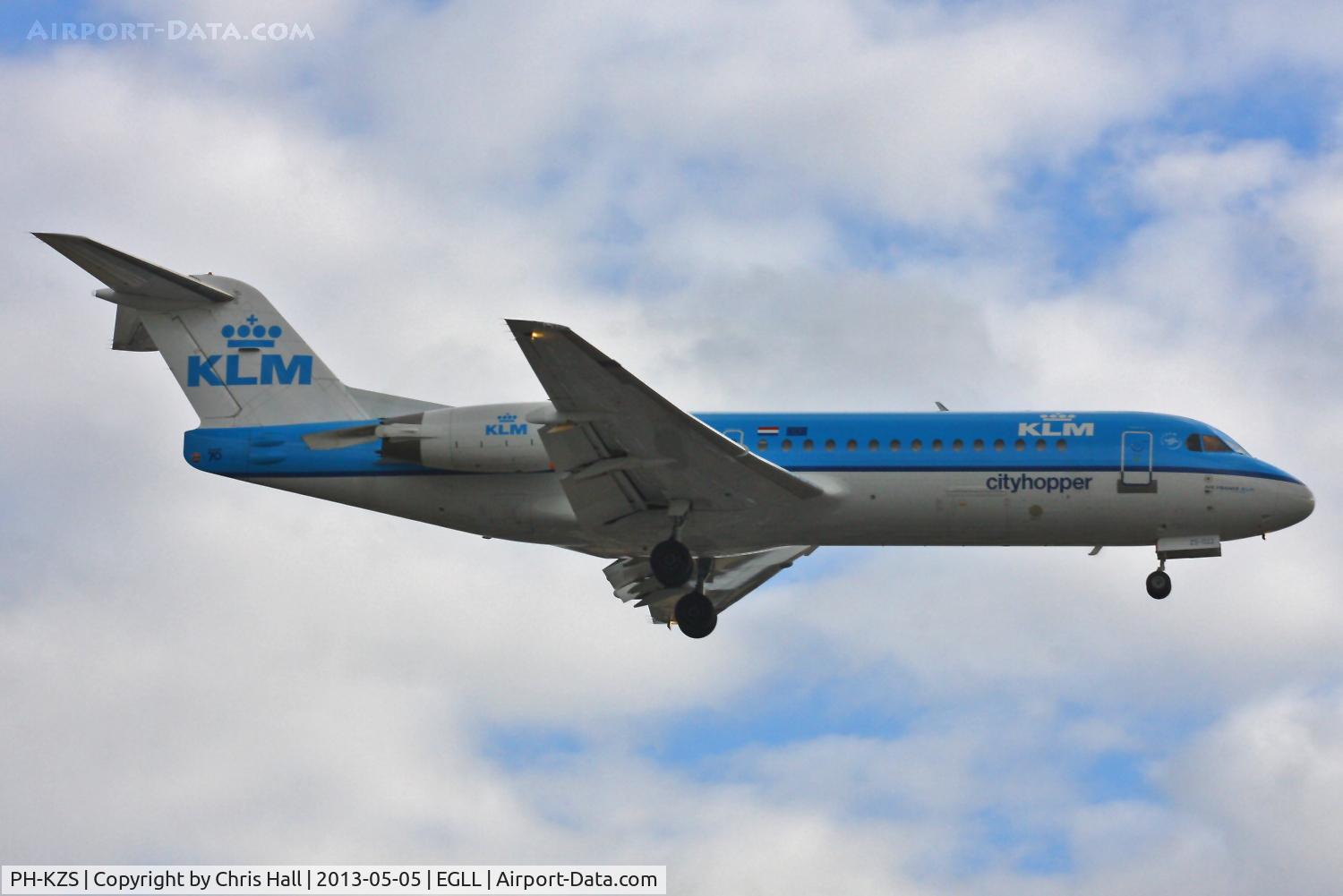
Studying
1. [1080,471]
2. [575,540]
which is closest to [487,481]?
[575,540]

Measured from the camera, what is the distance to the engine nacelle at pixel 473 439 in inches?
992

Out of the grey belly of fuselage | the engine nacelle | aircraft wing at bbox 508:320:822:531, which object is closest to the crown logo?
the grey belly of fuselage

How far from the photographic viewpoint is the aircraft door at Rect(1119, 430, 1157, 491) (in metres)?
25.8

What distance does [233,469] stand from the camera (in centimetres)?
2669

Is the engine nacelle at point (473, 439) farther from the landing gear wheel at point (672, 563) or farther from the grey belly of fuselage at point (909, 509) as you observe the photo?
the landing gear wheel at point (672, 563)

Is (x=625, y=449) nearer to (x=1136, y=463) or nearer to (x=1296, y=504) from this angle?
(x=1136, y=463)

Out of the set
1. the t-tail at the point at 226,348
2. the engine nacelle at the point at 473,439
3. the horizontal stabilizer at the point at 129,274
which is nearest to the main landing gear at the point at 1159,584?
the engine nacelle at the point at 473,439

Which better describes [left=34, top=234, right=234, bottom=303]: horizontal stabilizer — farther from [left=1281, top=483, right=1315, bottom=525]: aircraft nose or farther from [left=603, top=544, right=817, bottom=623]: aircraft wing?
[left=1281, top=483, right=1315, bottom=525]: aircraft nose

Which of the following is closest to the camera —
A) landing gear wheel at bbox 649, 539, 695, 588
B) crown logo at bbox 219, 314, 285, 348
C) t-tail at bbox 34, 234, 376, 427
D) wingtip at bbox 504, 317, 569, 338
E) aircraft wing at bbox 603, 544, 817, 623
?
wingtip at bbox 504, 317, 569, 338

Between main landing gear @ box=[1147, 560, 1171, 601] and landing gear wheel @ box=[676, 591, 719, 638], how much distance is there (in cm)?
701

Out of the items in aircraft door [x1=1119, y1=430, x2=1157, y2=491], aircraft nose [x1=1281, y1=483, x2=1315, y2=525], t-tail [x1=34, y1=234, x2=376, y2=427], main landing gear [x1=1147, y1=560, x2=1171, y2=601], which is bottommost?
main landing gear [x1=1147, y1=560, x2=1171, y2=601]

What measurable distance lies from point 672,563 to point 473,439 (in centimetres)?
354

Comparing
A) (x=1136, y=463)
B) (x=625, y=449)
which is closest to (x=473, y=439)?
(x=625, y=449)

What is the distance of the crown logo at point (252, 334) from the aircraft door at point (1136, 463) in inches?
540
